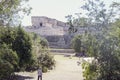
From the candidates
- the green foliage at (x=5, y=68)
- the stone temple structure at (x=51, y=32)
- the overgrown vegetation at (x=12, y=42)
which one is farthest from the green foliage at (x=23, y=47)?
the stone temple structure at (x=51, y=32)

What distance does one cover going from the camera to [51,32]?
109m

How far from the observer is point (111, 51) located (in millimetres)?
15703

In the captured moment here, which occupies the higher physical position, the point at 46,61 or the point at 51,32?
the point at 46,61

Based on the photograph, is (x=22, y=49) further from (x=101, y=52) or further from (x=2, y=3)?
(x=101, y=52)

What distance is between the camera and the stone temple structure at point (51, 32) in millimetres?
104500

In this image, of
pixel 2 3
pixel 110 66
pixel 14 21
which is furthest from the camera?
pixel 14 21

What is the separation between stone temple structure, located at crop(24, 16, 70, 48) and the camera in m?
104

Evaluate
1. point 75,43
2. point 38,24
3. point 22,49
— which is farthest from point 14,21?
point 38,24

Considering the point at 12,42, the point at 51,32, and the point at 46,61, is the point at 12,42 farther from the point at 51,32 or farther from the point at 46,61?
the point at 51,32

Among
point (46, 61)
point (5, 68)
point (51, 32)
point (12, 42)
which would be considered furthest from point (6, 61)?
point (51, 32)

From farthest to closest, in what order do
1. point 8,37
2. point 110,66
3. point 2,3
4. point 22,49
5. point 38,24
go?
point 38,24 → point 22,49 → point 8,37 → point 2,3 → point 110,66

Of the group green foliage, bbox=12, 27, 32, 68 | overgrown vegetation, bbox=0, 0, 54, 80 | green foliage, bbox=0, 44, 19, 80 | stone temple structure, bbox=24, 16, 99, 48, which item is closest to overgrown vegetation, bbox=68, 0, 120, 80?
overgrown vegetation, bbox=0, 0, 54, 80

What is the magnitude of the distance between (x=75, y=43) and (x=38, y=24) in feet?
119

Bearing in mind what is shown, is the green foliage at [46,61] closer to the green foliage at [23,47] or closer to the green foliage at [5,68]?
the green foliage at [23,47]
